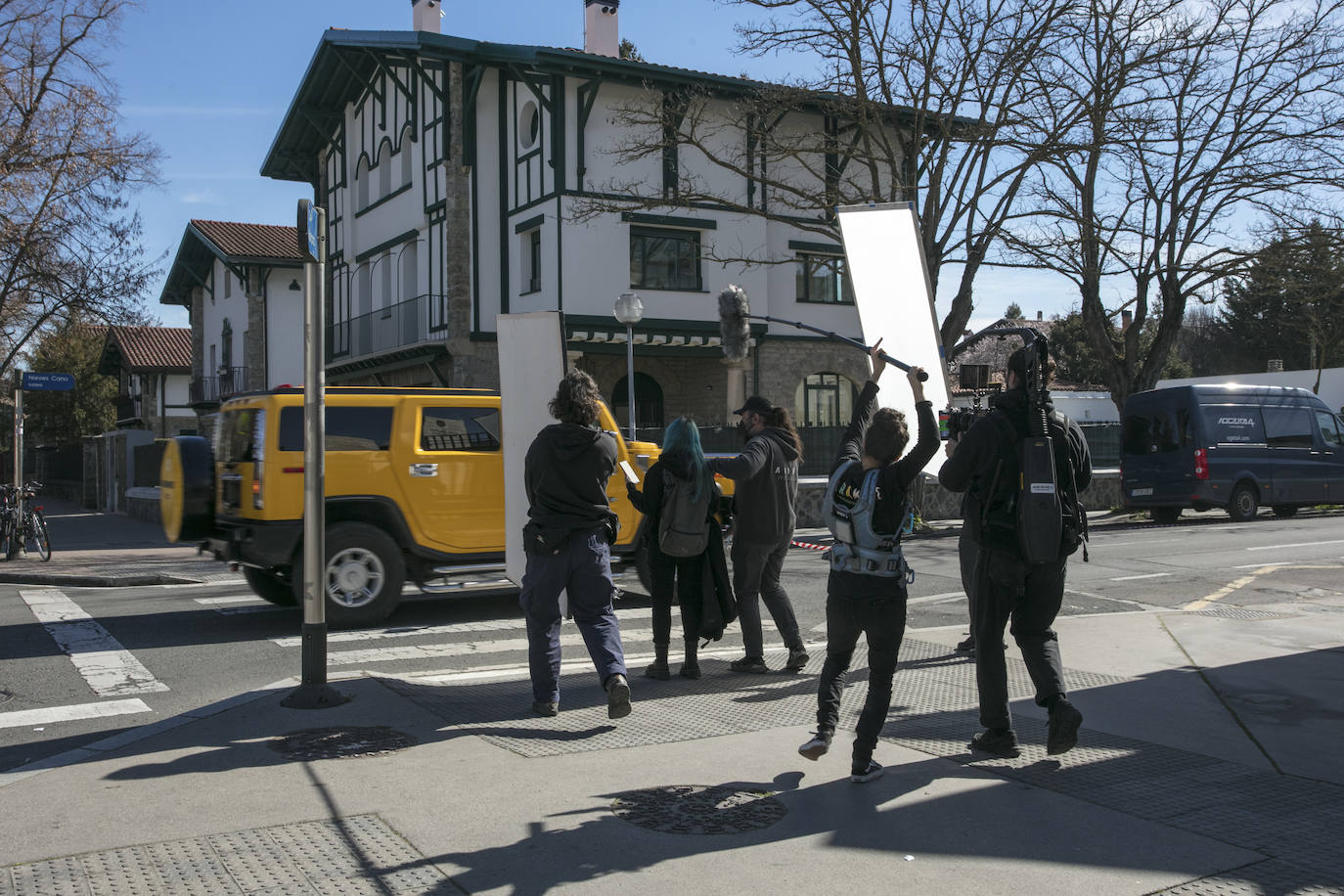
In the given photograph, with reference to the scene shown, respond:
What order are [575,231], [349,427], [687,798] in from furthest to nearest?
[575,231] < [349,427] < [687,798]

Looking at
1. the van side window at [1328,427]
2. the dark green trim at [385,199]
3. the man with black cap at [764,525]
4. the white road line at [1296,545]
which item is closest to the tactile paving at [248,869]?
the man with black cap at [764,525]

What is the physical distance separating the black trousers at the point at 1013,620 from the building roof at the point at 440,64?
55.4ft

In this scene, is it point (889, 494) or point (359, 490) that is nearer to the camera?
point (889, 494)

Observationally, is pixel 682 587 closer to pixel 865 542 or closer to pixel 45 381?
pixel 865 542

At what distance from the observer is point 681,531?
6.93m

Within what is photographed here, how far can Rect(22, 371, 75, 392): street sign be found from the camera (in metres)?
A: 17.4

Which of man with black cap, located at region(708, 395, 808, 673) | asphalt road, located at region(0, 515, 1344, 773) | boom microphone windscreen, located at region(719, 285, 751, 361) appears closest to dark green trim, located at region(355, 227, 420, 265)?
asphalt road, located at region(0, 515, 1344, 773)

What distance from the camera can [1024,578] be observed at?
17.1ft

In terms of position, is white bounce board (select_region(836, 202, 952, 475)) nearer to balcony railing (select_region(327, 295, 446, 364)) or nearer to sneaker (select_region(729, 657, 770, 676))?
sneaker (select_region(729, 657, 770, 676))

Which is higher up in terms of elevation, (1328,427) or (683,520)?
(1328,427)

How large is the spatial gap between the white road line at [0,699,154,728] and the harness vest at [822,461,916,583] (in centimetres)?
431

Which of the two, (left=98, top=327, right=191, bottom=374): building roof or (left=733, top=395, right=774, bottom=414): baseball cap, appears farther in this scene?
(left=98, top=327, right=191, bottom=374): building roof

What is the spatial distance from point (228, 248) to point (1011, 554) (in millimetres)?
37139

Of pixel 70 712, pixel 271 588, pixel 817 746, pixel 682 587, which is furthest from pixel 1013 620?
pixel 271 588
